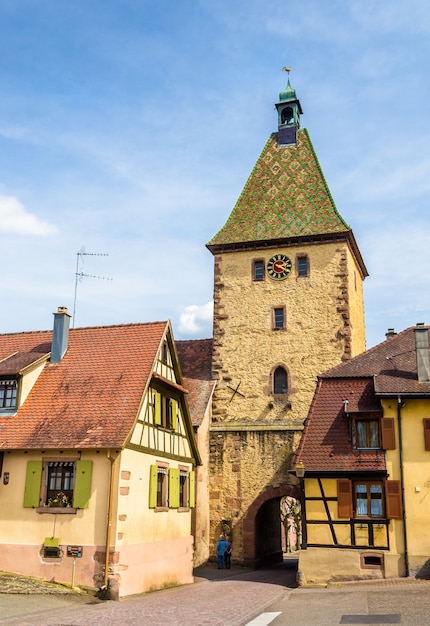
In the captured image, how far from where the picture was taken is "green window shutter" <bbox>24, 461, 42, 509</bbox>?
16847 millimetres

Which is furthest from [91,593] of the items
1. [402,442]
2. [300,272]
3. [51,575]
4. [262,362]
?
[300,272]

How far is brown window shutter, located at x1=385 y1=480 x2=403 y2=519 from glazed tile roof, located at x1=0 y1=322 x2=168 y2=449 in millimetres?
7233

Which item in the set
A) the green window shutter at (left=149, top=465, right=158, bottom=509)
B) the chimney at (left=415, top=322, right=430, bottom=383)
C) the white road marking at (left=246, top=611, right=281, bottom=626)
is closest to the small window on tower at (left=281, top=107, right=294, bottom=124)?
the chimney at (left=415, top=322, right=430, bottom=383)

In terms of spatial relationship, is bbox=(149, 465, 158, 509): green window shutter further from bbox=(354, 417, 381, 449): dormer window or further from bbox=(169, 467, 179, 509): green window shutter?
bbox=(354, 417, 381, 449): dormer window

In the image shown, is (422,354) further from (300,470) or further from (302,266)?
(302,266)

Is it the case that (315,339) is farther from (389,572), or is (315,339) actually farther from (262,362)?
(389,572)

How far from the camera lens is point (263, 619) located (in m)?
13.1

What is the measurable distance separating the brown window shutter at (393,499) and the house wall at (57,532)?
7.68 metres

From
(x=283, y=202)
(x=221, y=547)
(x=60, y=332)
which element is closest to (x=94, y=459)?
(x=60, y=332)

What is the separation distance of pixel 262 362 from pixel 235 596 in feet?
41.3

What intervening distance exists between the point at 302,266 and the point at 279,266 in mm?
976

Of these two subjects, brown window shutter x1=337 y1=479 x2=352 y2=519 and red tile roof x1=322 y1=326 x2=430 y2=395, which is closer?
brown window shutter x1=337 y1=479 x2=352 y2=519

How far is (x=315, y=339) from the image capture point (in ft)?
92.5

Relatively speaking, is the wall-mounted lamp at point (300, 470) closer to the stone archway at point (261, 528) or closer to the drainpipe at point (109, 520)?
the drainpipe at point (109, 520)
